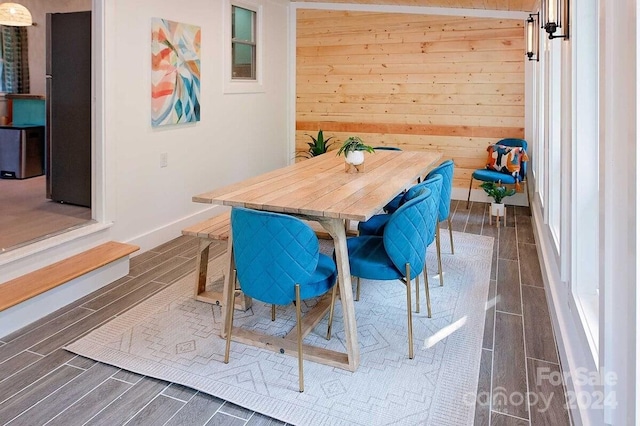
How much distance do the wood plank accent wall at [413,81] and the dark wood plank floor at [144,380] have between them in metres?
3.13

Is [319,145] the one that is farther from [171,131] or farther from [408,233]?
[408,233]

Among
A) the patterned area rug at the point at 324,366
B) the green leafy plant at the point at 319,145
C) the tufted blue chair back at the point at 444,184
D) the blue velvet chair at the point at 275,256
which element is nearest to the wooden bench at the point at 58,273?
the patterned area rug at the point at 324,366

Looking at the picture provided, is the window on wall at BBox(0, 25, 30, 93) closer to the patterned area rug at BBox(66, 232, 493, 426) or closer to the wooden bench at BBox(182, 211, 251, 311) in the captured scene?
the patterned area rug at BBox(66, 232, 493, 426)

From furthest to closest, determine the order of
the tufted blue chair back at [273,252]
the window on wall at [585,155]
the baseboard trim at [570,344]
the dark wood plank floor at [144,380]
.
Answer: the window on wall at [585,155]
the tufted blue chair back at [273,252]
the dark wood plank floor at [144,380]
the baseboard trim at [570,344]

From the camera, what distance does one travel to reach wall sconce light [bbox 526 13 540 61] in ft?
14.5

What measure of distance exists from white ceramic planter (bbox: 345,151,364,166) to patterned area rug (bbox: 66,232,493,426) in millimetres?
871

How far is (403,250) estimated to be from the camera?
240cm

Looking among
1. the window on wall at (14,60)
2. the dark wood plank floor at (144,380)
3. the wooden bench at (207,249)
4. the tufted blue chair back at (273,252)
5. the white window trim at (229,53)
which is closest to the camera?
the dark wood plank floor at (144,380)

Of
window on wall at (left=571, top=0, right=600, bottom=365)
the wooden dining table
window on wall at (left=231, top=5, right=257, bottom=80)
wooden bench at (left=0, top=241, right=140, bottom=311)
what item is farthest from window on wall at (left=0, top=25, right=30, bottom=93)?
window on wall at (left=571, top=0, right=600, bottom=365)

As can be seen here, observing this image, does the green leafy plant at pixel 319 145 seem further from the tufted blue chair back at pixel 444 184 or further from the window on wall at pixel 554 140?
the window on wall at pixel 554 140

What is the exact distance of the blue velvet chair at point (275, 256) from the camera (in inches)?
83.8

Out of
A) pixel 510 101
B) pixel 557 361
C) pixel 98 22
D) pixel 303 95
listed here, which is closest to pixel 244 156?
pixel 303 95

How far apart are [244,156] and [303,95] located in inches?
64.8

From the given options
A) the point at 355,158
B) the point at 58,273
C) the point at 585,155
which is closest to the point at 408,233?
the point at 585,155
